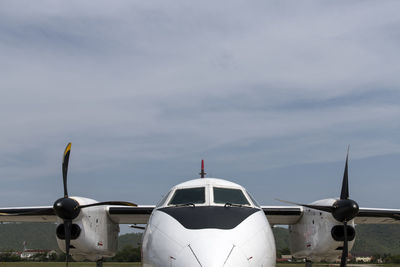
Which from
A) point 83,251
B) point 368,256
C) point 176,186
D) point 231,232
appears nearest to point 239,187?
point 176,186

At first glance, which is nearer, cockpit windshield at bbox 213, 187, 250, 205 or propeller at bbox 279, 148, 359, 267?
cockpit windshield at bbox 213, 187, 250, 205

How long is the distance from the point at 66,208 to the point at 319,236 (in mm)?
7008

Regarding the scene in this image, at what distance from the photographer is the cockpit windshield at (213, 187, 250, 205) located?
892 centimetres

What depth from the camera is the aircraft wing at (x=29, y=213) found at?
1417 centimetres

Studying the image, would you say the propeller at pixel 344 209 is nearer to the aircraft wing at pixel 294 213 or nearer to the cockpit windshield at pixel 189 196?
the aircraft wing at pixel 294 213

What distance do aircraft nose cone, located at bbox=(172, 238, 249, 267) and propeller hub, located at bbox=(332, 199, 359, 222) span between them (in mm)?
5396

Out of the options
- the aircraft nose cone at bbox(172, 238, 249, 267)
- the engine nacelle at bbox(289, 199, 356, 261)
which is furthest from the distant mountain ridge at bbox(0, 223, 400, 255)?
the aircraft nose cone at bbox(172, 238, 249, 267)

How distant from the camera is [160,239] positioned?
307 inches

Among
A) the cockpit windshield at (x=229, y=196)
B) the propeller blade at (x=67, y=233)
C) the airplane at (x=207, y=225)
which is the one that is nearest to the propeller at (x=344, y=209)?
the airplane at (x=207, y=225)

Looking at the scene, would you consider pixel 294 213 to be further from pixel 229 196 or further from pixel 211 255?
pixel 211 255

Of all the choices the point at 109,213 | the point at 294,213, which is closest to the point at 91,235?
the point at 109,213

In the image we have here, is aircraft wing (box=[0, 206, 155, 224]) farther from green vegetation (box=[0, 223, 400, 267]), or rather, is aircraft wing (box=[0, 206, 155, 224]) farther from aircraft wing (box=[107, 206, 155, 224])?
green vegetation (box=[0, 223, 400, 267])

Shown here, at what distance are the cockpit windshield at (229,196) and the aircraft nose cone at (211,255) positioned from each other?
1.77 m

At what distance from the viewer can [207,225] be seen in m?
7.49
